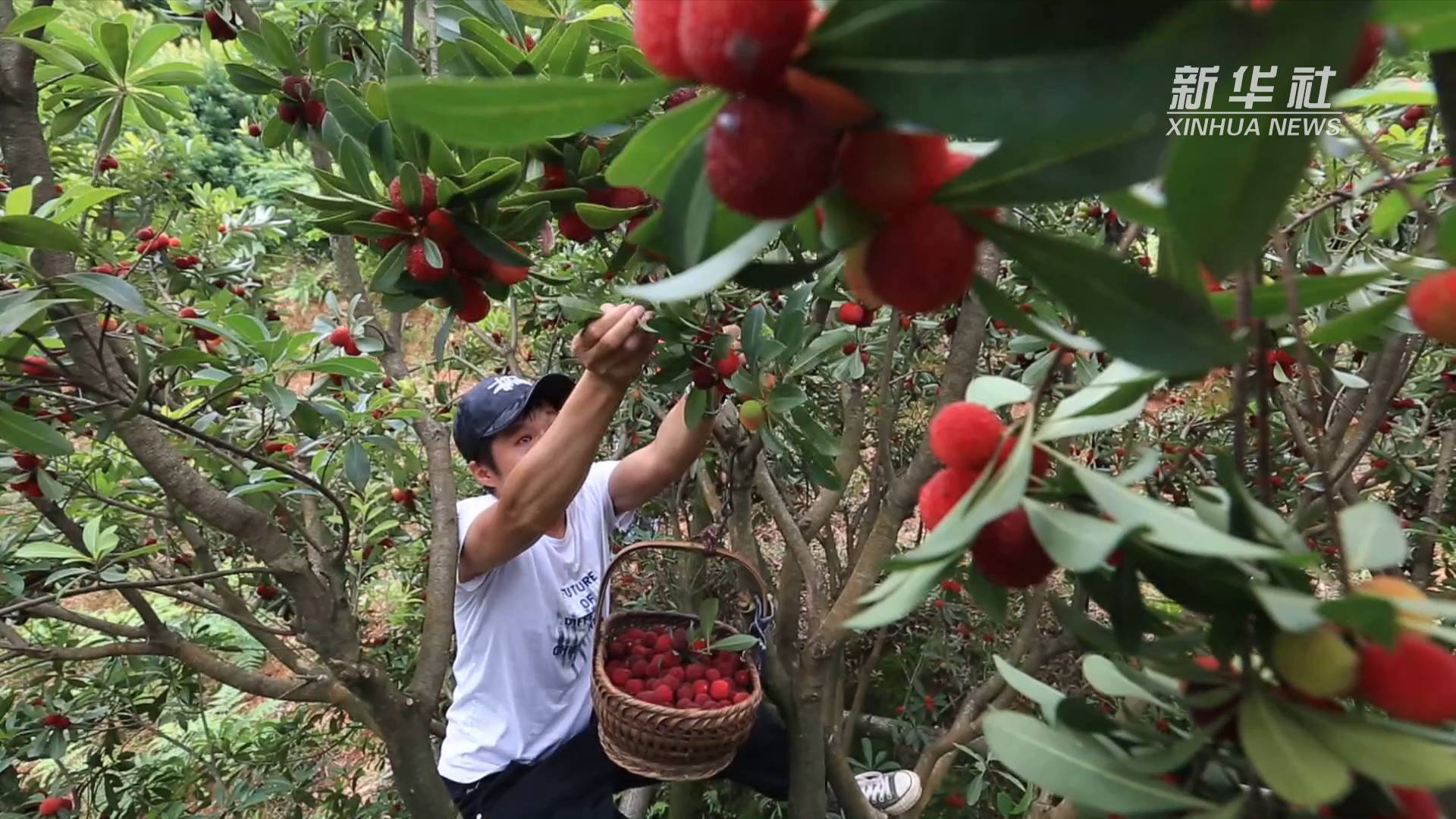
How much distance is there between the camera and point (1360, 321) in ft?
1.52

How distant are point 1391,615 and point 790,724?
148 cm

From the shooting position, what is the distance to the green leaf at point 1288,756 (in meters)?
0.31

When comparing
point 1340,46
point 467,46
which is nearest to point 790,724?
point 467,46

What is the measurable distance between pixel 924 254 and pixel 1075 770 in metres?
0.26

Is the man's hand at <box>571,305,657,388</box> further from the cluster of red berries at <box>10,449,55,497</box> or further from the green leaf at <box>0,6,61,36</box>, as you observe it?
the cluster of red berries at <box>10,449,55,497</box>

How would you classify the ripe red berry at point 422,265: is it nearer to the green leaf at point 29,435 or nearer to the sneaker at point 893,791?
the green leaf at point 29,435

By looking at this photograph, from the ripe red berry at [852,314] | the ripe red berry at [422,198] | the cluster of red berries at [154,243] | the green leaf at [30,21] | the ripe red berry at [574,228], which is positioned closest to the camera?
the ripe red berry at [422,198]

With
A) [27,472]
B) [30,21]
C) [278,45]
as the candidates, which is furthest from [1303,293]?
[27,472]

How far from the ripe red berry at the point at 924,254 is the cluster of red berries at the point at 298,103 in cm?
125

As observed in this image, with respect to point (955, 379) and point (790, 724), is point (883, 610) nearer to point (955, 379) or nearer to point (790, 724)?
point (955, 379)

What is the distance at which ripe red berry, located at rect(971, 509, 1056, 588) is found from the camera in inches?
16.1

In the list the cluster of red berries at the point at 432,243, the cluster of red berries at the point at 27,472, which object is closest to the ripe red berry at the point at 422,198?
the cluster of red berries at the point at 432,243

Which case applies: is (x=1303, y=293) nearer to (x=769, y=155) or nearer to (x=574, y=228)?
(x=769, y=155)

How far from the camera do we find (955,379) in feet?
4.79
